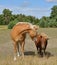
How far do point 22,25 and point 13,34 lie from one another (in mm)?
667

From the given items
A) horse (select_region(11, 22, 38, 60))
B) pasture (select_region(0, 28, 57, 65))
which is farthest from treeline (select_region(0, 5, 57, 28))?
horse (select_region(11, 22, 38, 60))

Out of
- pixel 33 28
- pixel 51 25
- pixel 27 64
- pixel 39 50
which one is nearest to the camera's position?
pixel 27 64

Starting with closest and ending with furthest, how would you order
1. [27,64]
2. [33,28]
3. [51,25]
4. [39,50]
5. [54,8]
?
[27,64] < [33,28] < [39,50] < [51,25] < [54,8]

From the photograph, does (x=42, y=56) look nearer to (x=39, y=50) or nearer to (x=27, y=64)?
(x=39, y=50)

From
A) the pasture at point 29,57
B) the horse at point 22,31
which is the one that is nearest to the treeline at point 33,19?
the pasture at point 29,57

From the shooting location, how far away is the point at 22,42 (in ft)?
37.9

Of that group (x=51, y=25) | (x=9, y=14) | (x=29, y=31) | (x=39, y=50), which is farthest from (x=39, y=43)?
(x=9, y=14)

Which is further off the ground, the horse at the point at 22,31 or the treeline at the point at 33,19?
the horse at the point at 22,31

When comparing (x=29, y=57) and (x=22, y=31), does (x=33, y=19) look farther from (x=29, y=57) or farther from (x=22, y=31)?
(x=22, y=31)

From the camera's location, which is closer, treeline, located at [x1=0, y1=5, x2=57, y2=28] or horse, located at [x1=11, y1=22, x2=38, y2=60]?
horse, located at [x1=11, y1=22, x2=38, y2=60]

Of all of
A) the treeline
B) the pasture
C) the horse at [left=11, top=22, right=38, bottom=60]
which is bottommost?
the treeline

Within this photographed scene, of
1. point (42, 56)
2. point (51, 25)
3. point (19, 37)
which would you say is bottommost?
point (51, 25)

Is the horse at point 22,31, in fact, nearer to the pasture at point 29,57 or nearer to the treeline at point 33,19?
the pasture at point 29,57

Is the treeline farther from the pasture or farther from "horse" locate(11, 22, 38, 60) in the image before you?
"horse" locate(11, 22, 38, 60)
